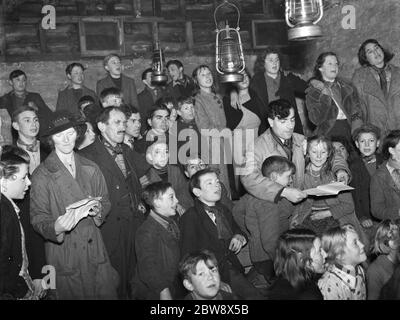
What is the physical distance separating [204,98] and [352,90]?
1981mm

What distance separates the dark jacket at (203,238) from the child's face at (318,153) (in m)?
1.38

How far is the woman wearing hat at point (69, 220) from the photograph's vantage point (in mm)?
4312

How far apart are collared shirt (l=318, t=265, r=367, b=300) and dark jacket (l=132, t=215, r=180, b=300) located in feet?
3.91

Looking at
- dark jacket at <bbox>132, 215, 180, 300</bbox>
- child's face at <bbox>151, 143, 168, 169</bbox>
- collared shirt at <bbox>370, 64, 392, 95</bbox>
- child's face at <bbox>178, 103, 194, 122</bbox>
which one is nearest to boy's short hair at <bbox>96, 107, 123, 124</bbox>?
child's face at <bbox>151, 143, 168, 169</bbox>

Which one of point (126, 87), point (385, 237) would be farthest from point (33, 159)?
point (385, 237)

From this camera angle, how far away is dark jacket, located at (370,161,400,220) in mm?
5586

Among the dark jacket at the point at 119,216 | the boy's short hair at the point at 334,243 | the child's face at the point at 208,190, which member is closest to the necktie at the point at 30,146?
the dark jacket at the point at 119,216

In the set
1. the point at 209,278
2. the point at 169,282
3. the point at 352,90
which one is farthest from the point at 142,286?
the point at 352,90

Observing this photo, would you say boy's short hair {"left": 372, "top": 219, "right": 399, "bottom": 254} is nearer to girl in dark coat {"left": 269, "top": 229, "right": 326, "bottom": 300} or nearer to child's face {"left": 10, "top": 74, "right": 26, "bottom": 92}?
girl in dark coat {"left": 269, "top": 229, "right": 326, "bottom": 300}

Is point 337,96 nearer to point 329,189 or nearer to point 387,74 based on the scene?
point 387,74

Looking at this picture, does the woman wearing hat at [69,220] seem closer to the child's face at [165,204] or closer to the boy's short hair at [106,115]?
the child's face at [165,204]
